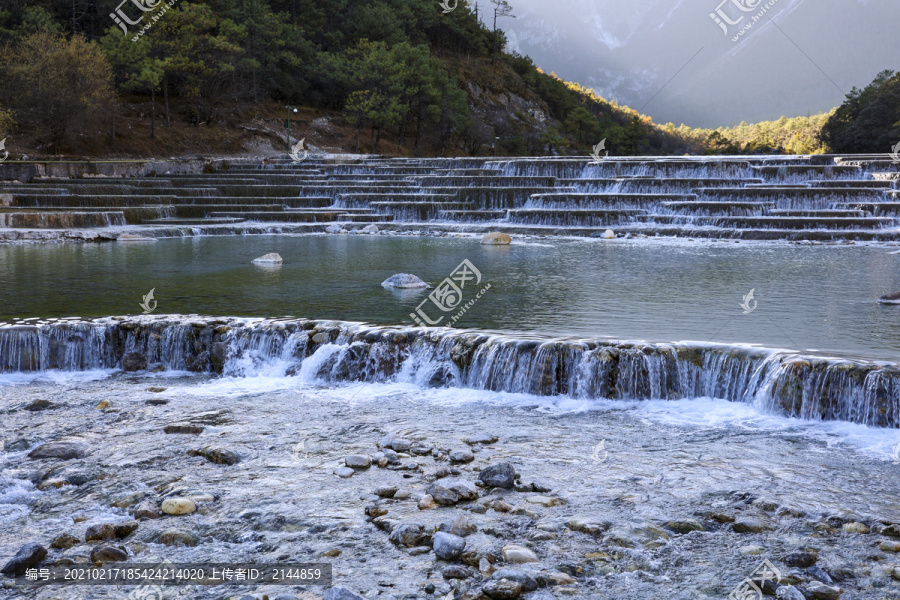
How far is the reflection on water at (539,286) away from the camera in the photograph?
8.03 metres

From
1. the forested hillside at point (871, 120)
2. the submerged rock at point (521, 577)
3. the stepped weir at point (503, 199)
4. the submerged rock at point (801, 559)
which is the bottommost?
the submerged rock at point (521, 577)

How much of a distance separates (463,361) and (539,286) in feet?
12.9

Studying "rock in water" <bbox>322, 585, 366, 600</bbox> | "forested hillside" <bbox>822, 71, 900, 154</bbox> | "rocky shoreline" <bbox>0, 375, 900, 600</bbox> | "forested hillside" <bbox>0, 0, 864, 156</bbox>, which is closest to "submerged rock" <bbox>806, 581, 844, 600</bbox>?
"rocky shoreline" <bbox>0, 375, 900, 600</bbox>

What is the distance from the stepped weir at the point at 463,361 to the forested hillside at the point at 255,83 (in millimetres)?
23956

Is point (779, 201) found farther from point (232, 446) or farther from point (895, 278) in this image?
point (232, 446)

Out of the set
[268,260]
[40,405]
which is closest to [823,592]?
[40,405]

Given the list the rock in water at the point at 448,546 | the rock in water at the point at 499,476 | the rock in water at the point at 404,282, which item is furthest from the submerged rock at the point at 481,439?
the rock in water at the point at 404,282

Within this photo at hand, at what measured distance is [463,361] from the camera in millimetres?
7426

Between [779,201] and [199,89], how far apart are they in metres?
35.2

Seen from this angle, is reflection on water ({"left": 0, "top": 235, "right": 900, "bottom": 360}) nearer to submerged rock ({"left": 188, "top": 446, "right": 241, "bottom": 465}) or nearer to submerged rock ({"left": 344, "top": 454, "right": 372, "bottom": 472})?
submerged rock ({"left": 344, "top": 454, "right": 372, "bottom": 472})

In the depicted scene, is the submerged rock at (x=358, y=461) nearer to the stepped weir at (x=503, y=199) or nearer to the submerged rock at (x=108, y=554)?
the submerged rock at (x=108, y=554)

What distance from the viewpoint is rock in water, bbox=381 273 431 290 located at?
11.0 metres

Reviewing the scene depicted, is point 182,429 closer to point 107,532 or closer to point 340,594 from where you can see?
point 107,532

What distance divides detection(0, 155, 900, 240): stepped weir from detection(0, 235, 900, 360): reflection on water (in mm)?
3478
